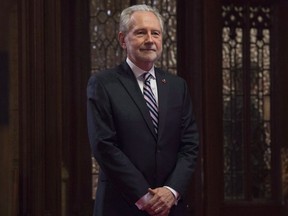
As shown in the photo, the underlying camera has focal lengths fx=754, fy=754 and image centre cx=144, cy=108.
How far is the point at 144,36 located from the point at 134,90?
0.59ft

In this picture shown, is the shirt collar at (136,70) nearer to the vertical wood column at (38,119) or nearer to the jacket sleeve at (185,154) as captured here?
the jacket sleeve at (185,154)

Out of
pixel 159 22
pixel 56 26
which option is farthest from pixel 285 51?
pixel 159 22

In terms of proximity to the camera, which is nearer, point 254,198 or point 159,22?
point 159,22

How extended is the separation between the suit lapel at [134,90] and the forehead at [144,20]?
0.17m

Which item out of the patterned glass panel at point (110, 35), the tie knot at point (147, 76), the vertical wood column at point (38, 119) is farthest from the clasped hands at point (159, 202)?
the patterned glass panel at point (110, 35)

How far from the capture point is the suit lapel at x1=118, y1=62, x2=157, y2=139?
2449mm

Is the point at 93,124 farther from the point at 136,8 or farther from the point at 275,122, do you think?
the point at 275,122

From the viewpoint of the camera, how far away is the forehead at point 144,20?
8.01ft

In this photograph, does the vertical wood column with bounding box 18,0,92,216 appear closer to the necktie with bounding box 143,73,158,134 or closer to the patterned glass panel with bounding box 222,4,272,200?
the patterned glass panel with bounding box 222,4,272,200

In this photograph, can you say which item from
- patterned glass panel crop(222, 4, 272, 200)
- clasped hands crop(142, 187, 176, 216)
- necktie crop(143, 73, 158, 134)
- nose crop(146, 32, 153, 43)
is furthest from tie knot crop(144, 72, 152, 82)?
patterned glass panel crop(222, 4, 272, 200)

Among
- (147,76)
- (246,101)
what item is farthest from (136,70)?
(246,101)

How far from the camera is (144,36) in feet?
8.02

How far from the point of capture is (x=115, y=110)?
8.00 ft

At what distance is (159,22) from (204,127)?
219 cm
